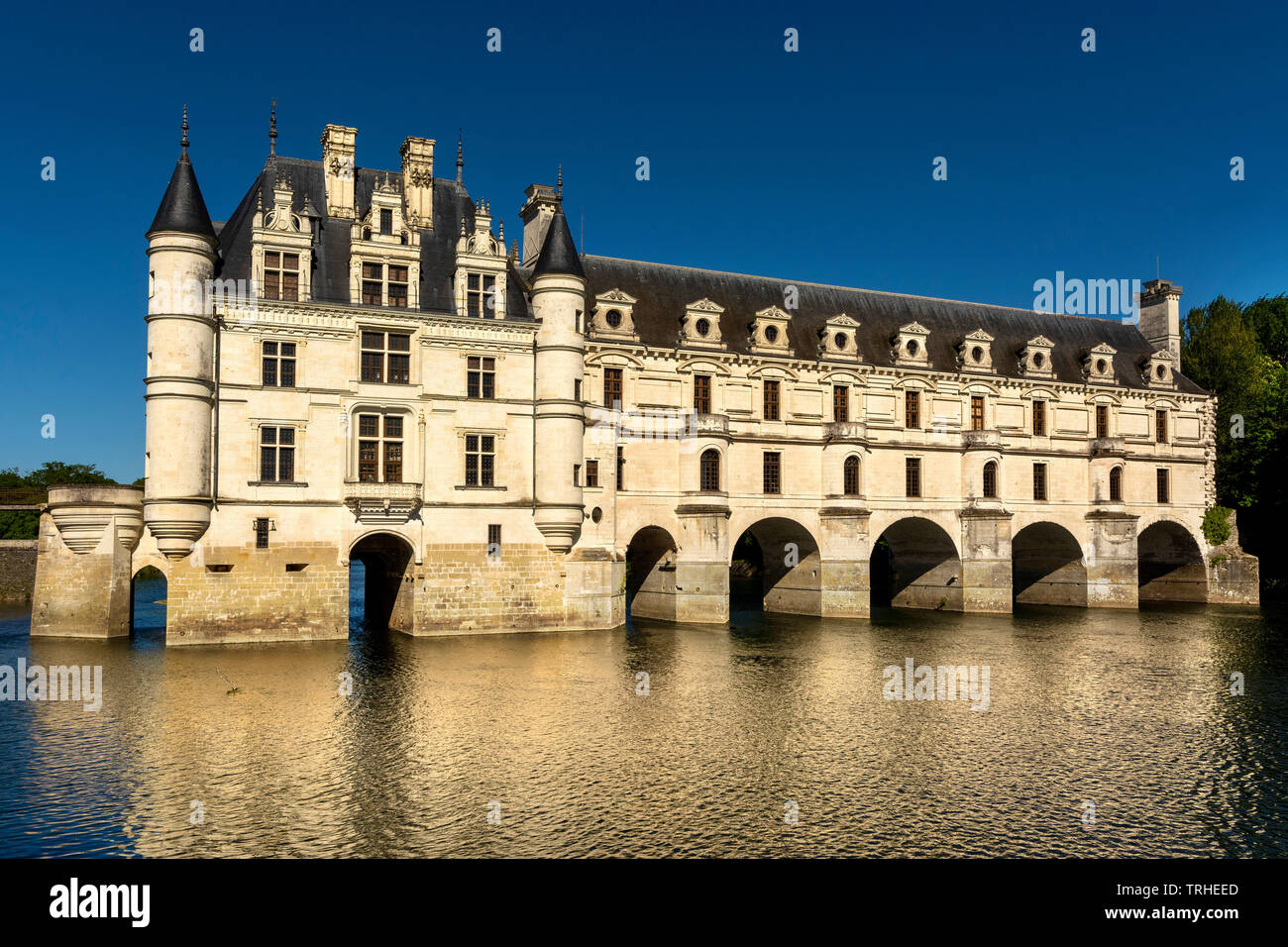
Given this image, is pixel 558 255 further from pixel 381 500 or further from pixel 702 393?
pixel 381 500

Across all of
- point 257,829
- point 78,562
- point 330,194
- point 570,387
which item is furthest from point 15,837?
point 330,194

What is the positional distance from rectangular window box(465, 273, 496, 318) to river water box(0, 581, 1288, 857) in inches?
534

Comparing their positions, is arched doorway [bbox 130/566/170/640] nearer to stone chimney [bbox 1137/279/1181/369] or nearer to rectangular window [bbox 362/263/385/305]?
rectangular window [bbox 362/263/385/305]

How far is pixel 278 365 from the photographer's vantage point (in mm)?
34344

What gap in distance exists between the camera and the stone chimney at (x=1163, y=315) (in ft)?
184

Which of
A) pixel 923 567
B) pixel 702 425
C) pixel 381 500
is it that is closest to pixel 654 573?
pixel 702 425

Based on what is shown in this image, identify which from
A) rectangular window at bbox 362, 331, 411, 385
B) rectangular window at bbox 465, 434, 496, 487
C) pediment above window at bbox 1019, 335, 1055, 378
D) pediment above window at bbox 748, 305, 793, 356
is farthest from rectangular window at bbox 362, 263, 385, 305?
pediment above window at bbox 1019, 335, 1055, 378

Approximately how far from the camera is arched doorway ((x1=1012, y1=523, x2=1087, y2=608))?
51.1 metres

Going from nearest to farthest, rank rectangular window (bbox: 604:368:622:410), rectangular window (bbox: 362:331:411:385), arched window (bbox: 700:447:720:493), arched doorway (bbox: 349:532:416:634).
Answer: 1. rectangular window (bbox: 362:331:411:385)
2. arched doorway (bbox: 349:532:416:634)
3. rectangular window (bbox: 604:368:622:410)
4. arched window (bbox: 700:447:720:493)

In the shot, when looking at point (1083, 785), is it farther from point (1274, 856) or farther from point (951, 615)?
point (951, 615)

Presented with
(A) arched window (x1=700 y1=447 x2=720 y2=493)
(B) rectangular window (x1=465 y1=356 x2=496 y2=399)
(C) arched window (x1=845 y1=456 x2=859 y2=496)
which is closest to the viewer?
(B) rectangular window (x1=465 y1=356 x2=496 y2=399)

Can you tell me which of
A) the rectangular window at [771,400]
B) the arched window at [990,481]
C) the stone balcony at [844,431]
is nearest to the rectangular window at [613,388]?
the rectangular window at [771,400]

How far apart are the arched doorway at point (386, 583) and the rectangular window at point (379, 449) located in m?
2.25
